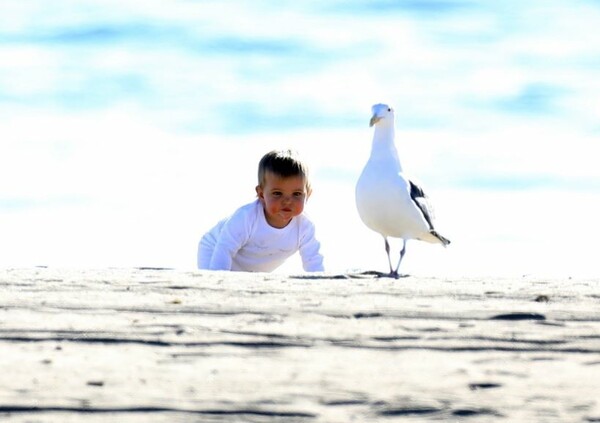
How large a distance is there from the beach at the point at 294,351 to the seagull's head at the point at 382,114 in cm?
290

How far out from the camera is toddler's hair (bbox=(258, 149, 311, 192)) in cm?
878

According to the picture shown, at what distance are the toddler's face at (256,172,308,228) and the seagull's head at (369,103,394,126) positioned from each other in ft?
2.15

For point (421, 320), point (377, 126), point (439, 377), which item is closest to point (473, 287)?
point (421, 320)

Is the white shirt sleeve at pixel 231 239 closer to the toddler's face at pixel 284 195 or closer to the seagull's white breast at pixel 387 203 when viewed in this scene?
the toddler's face at pixel 284 195

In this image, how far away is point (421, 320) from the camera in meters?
4.96

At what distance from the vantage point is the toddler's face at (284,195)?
8.77 meters

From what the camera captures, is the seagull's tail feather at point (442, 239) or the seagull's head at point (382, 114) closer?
the seagull's tail feather at point (442, 239)

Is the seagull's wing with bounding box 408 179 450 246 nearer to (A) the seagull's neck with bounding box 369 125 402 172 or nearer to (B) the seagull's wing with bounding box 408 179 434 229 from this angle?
(B) the seagull's wing with bounding box 408 179 434 229

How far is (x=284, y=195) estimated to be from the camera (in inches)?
347

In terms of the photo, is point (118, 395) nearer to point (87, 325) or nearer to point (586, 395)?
point (87, 325)

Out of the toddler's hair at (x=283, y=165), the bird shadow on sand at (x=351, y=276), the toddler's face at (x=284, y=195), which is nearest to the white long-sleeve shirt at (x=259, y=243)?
the toddler's face at (x=284, y=195)

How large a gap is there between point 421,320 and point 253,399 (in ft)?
4.16

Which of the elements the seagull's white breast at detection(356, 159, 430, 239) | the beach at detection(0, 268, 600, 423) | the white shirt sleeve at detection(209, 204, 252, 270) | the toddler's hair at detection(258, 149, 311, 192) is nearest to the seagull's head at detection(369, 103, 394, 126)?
the seagull's white breast at detection(356, 159, 430, 239)

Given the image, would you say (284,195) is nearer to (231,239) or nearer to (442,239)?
(231,239)
